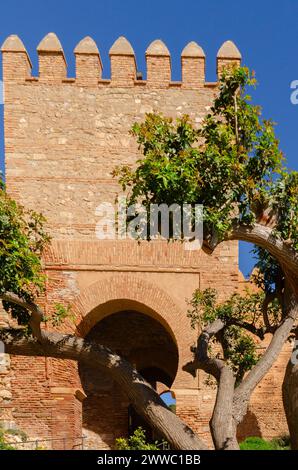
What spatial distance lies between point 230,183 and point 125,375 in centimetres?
256

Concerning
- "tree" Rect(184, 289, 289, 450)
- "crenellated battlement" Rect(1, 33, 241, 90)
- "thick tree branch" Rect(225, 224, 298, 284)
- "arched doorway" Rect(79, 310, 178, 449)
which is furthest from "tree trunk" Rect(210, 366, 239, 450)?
"arched doorway" Rect(79, 310, 178, 449)

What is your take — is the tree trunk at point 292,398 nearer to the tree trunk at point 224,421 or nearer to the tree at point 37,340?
the tree trunk at point 224,421

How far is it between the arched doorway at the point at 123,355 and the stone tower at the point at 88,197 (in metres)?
2.94

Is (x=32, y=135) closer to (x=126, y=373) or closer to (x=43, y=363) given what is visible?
(x=43, y=363)

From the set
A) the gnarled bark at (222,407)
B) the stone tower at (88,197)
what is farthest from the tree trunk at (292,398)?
the stone tower at (88,197)

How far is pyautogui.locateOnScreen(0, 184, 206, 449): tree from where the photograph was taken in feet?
27.5

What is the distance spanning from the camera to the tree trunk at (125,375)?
8.48m

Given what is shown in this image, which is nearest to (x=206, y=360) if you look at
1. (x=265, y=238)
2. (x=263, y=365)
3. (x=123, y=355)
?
(x=263, y=365)

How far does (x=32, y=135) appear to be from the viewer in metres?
13.4

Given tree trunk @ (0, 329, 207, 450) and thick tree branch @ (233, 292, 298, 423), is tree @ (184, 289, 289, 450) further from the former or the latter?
tree trunk @ (0, 329, 207, 450)

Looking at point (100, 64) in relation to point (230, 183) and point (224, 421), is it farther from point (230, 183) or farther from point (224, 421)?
point (224, 421)

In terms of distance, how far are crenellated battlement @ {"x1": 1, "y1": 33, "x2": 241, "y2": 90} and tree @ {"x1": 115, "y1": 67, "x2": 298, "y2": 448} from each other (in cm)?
485

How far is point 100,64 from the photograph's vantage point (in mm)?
13727
